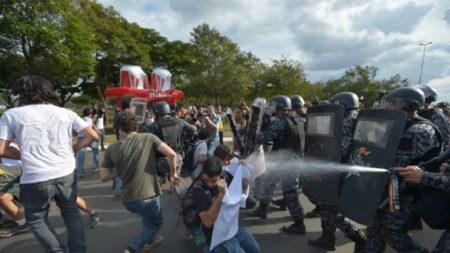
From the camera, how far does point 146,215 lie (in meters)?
2.98

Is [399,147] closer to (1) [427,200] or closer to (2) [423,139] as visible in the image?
(2) [423,139]

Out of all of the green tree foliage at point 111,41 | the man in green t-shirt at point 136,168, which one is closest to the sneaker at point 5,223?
the man in green t-shirt at point 136,168

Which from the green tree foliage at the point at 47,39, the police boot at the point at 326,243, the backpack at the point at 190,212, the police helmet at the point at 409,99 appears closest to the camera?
the backpack at the point at 190,212

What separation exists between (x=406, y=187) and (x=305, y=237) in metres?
1.57

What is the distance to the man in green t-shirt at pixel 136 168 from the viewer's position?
9.30 feet

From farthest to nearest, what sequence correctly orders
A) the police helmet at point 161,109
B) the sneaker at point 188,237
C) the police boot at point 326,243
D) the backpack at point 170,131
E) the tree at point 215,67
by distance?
the tree at point 215,67, the police helmet at point 161,109, the backpack at point 170,131, the sneaker at point 188,237, the police boot at point 326,243

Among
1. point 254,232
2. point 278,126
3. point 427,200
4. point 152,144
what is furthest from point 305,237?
point 152,144

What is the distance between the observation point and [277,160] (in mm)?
3930

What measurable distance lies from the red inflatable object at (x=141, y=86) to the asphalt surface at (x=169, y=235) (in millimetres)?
7292

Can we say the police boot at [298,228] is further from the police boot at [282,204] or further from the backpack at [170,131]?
the backpack at [170,131]

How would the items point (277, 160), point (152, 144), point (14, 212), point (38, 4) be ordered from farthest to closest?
point (38, 4) → point (277, 160) → point (14, 212) → point (152, 144)

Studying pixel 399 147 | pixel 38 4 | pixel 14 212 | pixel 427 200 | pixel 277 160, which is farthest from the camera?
pixel 38 4

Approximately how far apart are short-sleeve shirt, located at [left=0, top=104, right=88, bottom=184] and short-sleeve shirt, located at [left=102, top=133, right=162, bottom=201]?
0.49m

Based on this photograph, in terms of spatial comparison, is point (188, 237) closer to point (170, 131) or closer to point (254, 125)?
point (170, 131)
